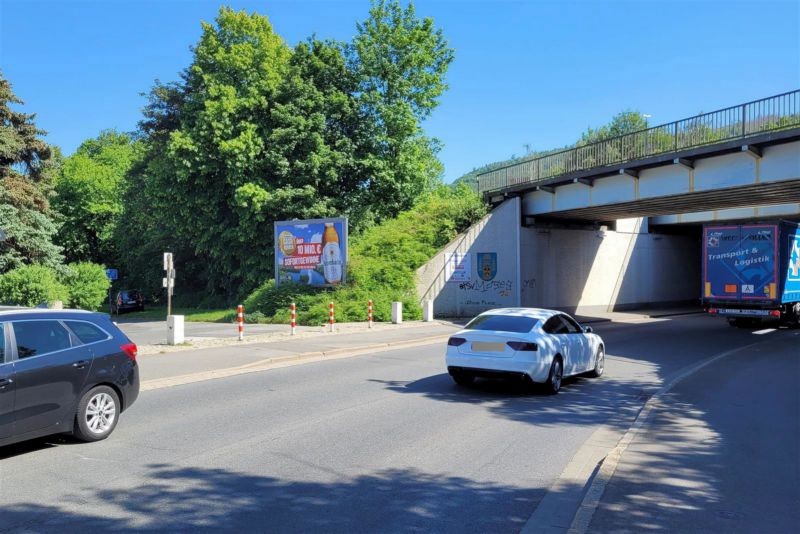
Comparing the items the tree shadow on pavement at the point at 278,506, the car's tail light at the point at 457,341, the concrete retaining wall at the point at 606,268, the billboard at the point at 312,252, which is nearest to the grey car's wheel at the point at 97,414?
the tree shadow on pavement at the point at 278,506

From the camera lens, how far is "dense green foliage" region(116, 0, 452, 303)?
32.3 m

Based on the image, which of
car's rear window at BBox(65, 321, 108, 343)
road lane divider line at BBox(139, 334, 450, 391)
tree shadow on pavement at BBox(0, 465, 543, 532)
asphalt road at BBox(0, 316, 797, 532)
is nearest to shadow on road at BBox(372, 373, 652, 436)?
asphalt road at BBox(0, 316, 797, 532)

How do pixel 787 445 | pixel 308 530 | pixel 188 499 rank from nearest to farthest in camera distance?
1. pixel 308 530
2. pixel 188 499
3. pixel 787 445

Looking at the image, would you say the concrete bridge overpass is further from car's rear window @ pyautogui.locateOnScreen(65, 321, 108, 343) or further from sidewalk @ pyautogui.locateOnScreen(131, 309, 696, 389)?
car's rear window @ pyautogui.locateOnScreen(65, 321, 108, 343)

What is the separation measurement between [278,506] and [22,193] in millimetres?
34591

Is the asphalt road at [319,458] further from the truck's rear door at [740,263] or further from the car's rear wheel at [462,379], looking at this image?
the truck's rear door at [740,263]

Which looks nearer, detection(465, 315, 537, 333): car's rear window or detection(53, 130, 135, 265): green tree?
detection(465, 315, 537, 333): car's rear window

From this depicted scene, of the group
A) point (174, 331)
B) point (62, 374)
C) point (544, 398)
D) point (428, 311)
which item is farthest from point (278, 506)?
point (428, 311)

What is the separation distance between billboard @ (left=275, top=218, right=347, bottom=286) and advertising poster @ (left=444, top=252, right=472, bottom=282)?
16.1 ft

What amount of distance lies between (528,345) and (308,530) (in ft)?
20.8

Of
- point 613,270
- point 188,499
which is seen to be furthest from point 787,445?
point 613,270

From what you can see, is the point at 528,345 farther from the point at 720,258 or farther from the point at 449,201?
the point at 449,201

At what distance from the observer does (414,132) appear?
112ft

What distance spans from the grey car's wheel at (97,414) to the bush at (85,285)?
3042 cm
